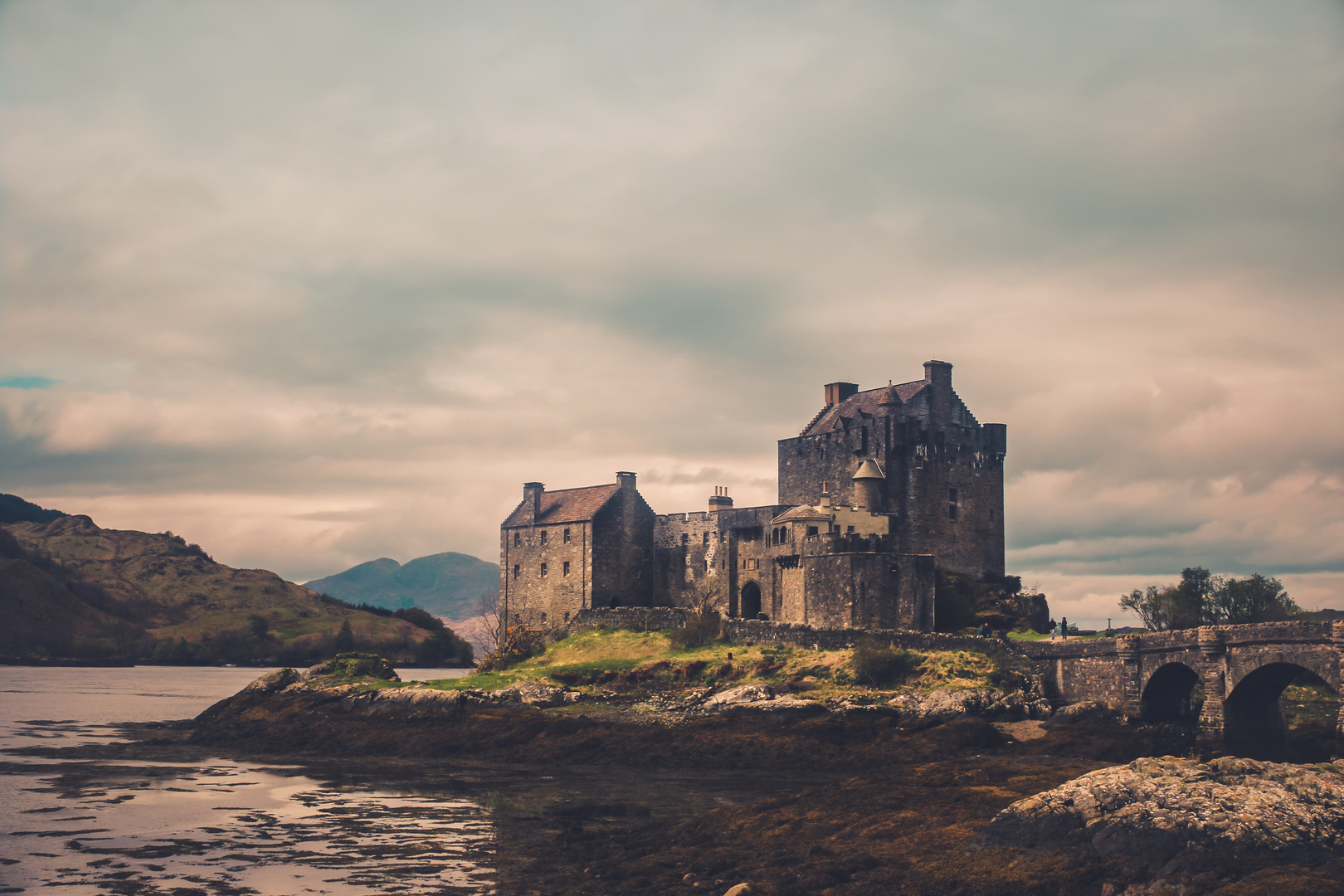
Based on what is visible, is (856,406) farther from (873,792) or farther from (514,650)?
(873,792)

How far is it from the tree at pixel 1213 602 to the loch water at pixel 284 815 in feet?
129

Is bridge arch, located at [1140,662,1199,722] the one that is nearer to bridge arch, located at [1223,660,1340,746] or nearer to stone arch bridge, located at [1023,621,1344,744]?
stone arch bridge, located at [1023,621,1344,744]

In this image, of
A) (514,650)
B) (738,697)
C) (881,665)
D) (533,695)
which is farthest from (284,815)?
(514,650)

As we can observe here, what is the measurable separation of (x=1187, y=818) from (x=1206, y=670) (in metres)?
19.6

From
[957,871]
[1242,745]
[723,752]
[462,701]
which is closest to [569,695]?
[462,701]

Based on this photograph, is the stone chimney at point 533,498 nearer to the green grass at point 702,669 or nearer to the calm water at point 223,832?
the green grass at point 702,669

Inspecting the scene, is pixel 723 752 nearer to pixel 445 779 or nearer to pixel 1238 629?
pixel 445 779

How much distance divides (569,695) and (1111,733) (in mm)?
22305

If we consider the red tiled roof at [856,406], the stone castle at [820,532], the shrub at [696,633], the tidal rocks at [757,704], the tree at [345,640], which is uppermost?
the red tiled roof at [856,406]

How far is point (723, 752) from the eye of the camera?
36.8m

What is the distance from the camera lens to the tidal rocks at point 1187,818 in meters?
16.3

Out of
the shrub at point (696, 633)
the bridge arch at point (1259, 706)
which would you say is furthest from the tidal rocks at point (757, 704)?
the bridge arch at point (1259, 706)

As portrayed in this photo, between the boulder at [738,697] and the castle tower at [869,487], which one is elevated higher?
→ the castle tower at [869,487]

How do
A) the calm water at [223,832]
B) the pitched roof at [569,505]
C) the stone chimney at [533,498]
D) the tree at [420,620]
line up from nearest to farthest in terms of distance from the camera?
the calm water at [223,832], the pitched roof at [569,505], the stone chimney at [533,498], the tree at [420,620]
